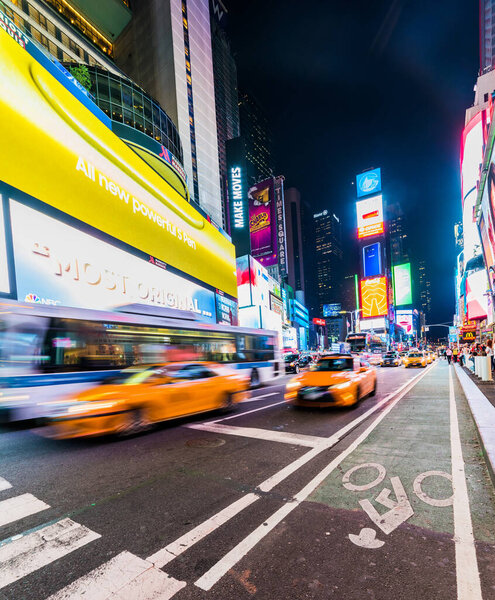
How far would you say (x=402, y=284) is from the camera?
4562 inches

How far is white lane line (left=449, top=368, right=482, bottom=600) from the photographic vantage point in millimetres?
2156

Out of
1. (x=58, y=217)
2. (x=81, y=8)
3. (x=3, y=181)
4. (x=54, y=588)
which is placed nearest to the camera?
(x=54, y=588)

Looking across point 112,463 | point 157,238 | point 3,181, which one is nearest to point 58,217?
point 3,181

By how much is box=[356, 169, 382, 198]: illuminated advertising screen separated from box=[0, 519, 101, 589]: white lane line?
105 metres

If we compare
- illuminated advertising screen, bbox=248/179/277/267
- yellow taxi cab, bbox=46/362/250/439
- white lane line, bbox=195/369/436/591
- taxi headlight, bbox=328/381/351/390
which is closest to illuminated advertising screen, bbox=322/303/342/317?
illuminated advertising screen, bbox=248/179/277/267

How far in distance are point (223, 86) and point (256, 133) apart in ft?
123

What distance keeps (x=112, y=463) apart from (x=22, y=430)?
4.59m

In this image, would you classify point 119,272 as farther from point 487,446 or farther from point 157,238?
point 487,446

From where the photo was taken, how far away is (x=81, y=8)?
54719 mm

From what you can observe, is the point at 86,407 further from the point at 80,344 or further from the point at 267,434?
the point at 80,344

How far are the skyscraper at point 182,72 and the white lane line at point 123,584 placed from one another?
214 feet

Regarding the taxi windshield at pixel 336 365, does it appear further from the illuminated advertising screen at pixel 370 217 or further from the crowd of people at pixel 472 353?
Answer: the illuminated advertising screen at pixel 370 217

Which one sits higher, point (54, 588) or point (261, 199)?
point (261, 199)

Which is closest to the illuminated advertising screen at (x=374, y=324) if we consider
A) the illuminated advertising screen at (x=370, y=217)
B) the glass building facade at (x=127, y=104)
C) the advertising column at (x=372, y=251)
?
the advertising column at (x=372, y=251)
